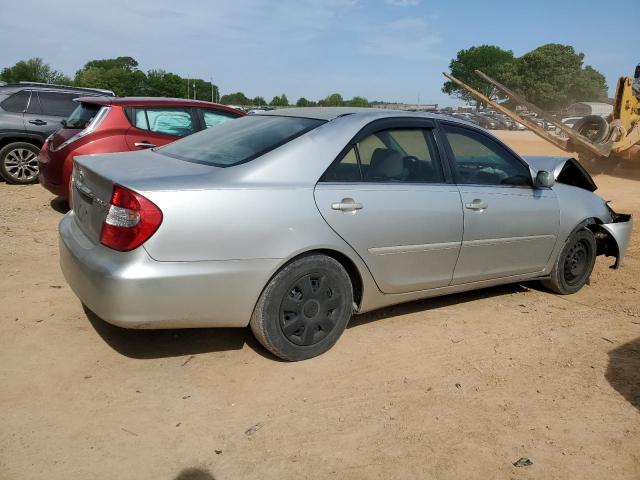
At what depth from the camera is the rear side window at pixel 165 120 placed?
23.4ft

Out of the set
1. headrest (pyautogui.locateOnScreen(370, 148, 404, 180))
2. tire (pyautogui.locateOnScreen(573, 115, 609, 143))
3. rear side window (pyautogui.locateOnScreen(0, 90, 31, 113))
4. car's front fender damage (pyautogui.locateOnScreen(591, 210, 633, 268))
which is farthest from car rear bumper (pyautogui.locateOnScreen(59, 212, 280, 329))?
tire (pyautogui.locateOnScreen(573, 115, 609, 143))

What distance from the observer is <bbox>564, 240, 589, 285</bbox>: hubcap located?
5.09 meters

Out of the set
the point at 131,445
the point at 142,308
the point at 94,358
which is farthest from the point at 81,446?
the point at 94,358

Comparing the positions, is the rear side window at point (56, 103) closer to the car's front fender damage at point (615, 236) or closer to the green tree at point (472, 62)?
the car's front fender damage at point (615, 236)

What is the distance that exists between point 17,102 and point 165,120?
148 inches

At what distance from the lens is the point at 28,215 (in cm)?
737

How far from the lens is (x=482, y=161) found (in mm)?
4465

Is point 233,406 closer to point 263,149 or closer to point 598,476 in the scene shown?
point 263,149

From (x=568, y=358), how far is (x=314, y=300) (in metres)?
1.78

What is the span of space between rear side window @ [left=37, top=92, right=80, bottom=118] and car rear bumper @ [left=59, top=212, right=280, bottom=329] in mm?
7382

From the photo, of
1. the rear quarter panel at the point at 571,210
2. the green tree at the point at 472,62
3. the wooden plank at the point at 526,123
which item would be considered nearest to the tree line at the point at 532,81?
the green tree at the point at 472,62

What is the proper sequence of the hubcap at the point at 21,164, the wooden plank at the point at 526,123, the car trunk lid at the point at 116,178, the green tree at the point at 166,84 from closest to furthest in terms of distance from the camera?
the car trunk lid at the point at 116,178 → the hubcap at the point at 21,164 → the wooden plank at the point at 526,123 → the green tree at the point at 166,84

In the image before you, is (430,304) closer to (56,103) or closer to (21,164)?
(21,164)

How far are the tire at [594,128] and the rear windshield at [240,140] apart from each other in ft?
40.6
